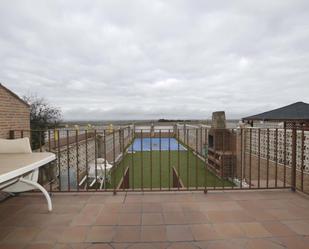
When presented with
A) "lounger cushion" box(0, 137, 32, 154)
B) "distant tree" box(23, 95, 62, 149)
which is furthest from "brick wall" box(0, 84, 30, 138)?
"distant tree" box(23, 95, 62, 149)

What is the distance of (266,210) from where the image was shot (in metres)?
2.59

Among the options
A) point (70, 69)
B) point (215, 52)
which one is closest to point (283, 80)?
point (215, 52)

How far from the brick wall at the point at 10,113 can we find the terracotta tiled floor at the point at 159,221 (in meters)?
1.00

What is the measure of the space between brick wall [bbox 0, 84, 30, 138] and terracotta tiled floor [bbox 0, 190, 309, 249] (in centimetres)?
100

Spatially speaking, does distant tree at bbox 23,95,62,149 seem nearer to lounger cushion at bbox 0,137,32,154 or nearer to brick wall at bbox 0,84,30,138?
brick wall at bbox 0,84,30,138

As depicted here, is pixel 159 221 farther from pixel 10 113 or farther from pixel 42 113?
pixel 42 113

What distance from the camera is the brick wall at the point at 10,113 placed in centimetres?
308

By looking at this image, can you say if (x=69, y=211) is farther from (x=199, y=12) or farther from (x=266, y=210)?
(x=199, y=12)

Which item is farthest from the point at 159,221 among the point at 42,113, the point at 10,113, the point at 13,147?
the point at 42,113

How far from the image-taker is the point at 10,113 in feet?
10.6

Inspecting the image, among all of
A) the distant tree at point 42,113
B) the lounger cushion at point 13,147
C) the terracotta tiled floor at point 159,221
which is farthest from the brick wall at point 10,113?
the distant tree at point 42,113

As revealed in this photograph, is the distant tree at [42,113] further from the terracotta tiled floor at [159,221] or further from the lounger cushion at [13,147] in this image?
the terracotta tiled floor at [159,221]

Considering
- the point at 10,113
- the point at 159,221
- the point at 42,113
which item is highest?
the point at 42,113

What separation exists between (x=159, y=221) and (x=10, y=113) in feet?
8.48
